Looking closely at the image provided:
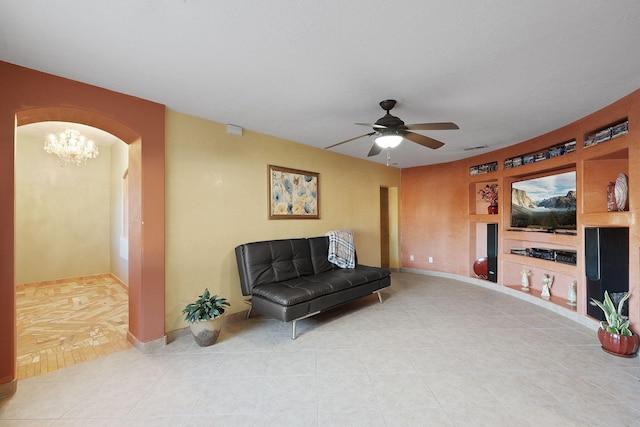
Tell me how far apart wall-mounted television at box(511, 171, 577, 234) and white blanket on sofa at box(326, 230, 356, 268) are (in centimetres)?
272

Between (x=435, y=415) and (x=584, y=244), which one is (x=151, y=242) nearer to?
(x=435, y=415)

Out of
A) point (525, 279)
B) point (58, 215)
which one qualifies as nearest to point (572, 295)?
point (525, 279)

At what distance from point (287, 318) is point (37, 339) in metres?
2.62

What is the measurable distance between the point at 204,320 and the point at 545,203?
468 centimetres

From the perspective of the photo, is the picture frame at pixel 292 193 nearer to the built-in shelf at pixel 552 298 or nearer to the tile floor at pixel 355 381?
the tile floor at pixel 355 381

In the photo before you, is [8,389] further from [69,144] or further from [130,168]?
[69,144]

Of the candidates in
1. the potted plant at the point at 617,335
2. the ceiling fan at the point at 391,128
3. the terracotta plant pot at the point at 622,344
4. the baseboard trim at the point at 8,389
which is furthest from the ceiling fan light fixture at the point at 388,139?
the baseboard trim at the point at 8,389

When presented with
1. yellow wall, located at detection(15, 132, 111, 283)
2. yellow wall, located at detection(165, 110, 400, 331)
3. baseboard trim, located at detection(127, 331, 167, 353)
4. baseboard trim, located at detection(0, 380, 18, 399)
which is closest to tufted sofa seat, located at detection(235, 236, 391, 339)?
yellow wall, located at detection(165, 110, 400, 331)

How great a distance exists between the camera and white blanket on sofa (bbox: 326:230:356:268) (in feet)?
13.3

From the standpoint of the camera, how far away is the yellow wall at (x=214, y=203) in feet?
9.43

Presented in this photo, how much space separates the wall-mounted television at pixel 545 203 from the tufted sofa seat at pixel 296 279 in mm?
2342

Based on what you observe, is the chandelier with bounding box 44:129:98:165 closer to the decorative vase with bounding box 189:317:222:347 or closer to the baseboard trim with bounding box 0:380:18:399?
the baseboard trim with bounding box 0:380:18:399

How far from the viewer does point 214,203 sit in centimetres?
321

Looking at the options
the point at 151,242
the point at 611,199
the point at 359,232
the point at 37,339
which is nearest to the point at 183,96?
the point at 151,242
